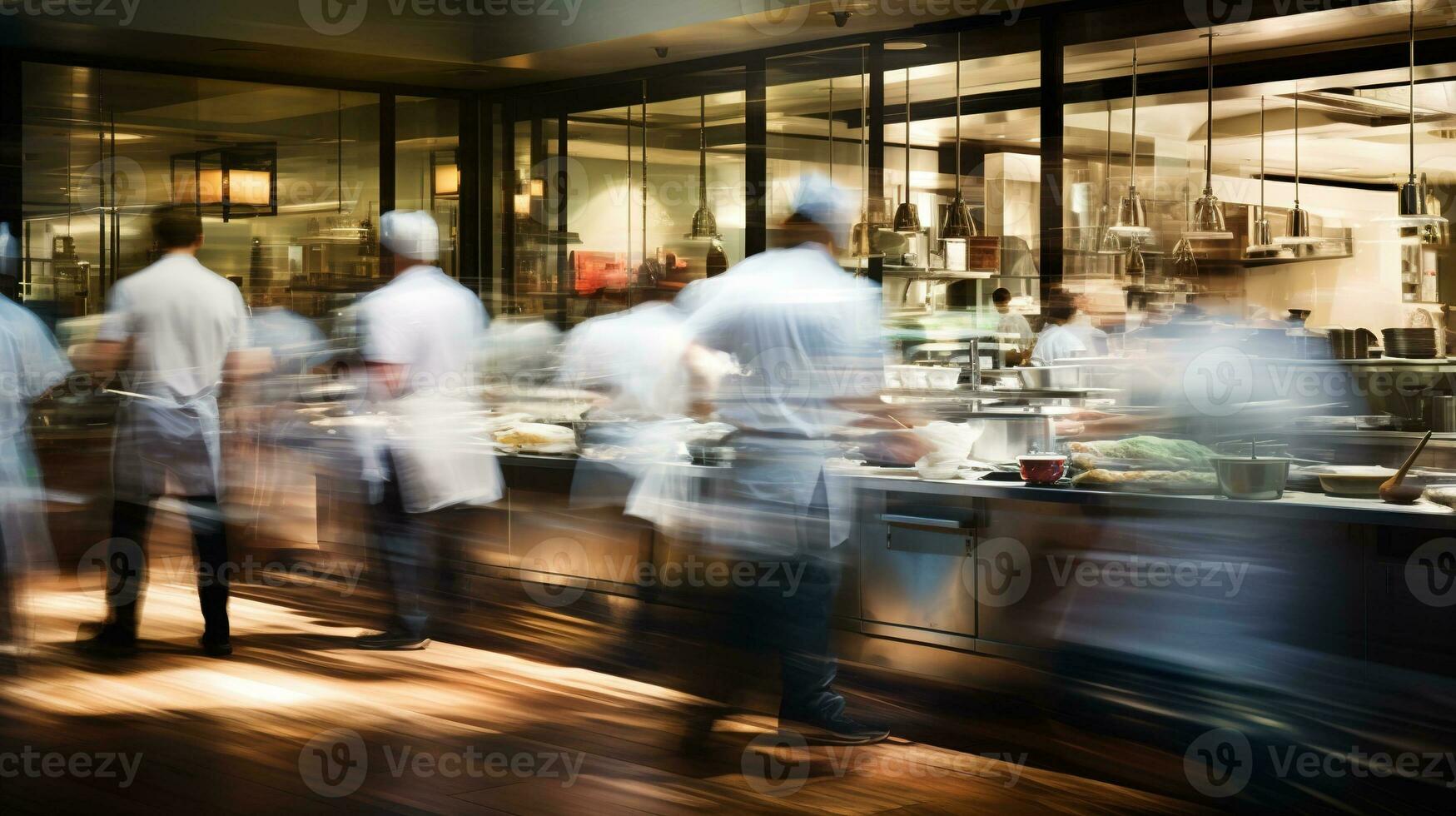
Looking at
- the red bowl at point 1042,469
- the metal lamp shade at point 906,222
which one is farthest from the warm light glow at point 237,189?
the red bowl at point 1042,469

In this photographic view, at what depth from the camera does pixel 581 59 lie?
743cm

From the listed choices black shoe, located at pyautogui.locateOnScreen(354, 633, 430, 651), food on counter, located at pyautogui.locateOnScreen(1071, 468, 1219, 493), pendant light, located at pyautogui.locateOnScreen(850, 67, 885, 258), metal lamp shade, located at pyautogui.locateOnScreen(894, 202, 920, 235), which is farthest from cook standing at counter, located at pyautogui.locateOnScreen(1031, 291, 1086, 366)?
black shoe, located at pyautogui.locateOnScreen(354, 633, 430, 651)

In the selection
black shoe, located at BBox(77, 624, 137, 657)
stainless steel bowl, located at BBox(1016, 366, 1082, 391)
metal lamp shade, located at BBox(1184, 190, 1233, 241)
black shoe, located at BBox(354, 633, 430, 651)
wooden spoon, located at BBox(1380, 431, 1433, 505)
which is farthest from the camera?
metal lamp shade, located at BBox(1184, 190, 1233, 241)

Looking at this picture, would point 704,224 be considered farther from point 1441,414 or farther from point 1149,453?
point 1441,414

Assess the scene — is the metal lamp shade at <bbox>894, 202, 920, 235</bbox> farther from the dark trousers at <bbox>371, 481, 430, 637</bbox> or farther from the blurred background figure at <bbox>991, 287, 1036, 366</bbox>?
the dark trousers at <bbox>371, 481, 430, 637</bbox>

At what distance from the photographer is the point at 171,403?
4.70m

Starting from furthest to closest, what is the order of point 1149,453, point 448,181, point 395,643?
point 448,181 < point 395,643 < point 1149,453

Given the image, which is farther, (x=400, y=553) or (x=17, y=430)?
(x=400, y=553)

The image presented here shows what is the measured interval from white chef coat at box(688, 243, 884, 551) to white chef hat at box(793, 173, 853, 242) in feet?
0.36

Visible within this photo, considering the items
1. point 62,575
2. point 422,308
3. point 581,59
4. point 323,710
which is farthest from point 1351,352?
point 62,575

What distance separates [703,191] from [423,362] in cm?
313

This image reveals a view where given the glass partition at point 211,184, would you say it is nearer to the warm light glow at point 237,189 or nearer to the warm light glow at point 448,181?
the warm light glow at point 237,189

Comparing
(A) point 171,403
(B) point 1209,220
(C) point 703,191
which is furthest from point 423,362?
(B) point 1209,220

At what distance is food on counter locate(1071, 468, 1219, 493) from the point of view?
403 cm
